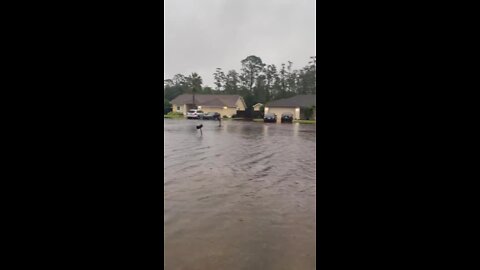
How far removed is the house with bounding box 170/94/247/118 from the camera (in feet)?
160

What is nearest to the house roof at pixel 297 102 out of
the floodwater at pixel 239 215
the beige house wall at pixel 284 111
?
the beige house wall at pixel 284 111

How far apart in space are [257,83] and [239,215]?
55.1 meters

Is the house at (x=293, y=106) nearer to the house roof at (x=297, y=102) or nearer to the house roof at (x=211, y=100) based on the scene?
the house roof at (x=297, y=102)

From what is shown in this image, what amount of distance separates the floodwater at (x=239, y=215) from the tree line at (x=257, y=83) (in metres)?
46.6

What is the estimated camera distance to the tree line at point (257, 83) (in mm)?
56469

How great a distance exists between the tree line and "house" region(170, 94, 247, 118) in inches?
125

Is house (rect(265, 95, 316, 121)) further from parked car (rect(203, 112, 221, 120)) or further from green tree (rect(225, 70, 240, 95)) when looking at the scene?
green tree (rect(225, 70, 240, 95))

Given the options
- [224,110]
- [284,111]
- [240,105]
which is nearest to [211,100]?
[224,110]

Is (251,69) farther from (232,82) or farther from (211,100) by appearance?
(211,100)

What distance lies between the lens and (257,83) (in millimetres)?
59062

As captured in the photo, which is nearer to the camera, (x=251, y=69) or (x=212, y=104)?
(x=212, y=104)
